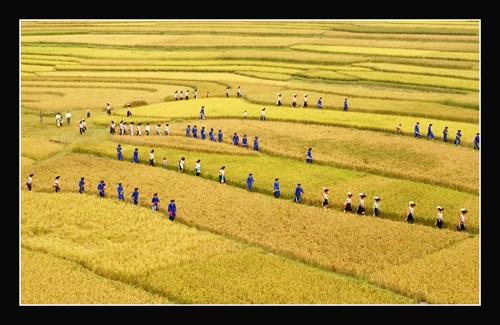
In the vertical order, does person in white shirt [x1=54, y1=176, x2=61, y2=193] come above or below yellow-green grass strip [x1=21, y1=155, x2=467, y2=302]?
above

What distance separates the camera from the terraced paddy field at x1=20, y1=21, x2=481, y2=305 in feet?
62.0

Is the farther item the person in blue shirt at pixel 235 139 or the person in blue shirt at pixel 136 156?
the person in blue shirt at pixel 235 139

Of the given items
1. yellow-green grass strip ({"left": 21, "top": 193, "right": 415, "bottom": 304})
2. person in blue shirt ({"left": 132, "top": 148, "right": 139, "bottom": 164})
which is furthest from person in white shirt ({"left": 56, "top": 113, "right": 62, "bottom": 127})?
yellow-green grass strip ({"left": 21, "top": 193, "right": 415, "bottom": 304})

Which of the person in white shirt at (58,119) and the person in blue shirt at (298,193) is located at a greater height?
the person in white shirt at (58,119)

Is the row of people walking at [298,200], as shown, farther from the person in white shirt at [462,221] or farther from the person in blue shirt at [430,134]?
the person in blue shirt at [430,134]

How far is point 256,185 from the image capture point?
27891 mm

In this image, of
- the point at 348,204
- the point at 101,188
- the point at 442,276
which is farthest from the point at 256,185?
the point at 442,276

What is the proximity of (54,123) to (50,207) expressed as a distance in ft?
55.9

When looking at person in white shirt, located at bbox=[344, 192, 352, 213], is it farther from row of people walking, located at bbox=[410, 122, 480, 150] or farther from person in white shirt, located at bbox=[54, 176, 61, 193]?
person in white shirt, located at bbox=[54, 176, 61, 193]

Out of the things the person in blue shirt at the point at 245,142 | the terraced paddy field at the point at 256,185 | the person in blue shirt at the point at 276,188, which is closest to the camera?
the terraced paddy field at the point at 256,185

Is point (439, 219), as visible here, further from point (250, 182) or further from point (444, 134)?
point (444, 134)

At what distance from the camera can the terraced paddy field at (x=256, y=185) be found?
18.9 m

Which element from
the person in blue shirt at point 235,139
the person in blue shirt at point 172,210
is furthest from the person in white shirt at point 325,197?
the person in blue shirt at point 235,139

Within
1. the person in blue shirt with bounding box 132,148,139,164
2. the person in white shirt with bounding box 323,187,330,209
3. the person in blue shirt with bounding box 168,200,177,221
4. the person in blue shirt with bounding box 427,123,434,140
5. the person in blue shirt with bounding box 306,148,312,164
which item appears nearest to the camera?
the person in blue shirt with bounding box 168,200,177,221
